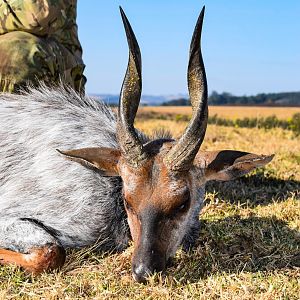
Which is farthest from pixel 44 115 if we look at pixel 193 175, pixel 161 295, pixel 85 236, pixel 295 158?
pixel 295 158

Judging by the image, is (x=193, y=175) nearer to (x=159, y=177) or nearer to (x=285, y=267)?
(x=159, y=177)

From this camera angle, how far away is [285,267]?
5.92 metres

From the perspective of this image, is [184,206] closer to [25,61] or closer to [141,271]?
[141,271]

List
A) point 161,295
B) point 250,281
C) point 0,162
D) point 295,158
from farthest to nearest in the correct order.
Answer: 1. point 295,158
2. point 0,162
3. point 250,281
4. point 161,295

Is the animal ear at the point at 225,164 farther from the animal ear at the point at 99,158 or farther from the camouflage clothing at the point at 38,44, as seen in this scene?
the camouflage clothing at the point at 38,44

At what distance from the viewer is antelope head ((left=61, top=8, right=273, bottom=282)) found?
195 inches

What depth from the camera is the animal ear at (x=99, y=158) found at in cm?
569

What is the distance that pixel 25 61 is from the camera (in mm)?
8391

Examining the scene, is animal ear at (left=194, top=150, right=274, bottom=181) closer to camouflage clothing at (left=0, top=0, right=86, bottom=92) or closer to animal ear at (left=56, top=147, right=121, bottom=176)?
animal ear at (left=56, top=147, right=121, bottom=176)

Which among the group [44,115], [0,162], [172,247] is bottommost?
[172,247]

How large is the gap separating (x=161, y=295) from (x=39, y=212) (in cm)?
161

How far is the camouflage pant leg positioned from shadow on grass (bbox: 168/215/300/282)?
3.09m

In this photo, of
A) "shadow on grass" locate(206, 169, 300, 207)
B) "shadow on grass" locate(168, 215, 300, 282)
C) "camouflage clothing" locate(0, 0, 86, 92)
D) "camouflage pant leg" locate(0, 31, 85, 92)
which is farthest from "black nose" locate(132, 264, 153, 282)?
"camouflage clothing" locate(0, 0, 86, 92)

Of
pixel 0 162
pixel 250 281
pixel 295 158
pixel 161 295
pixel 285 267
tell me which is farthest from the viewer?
pixel 295 158
